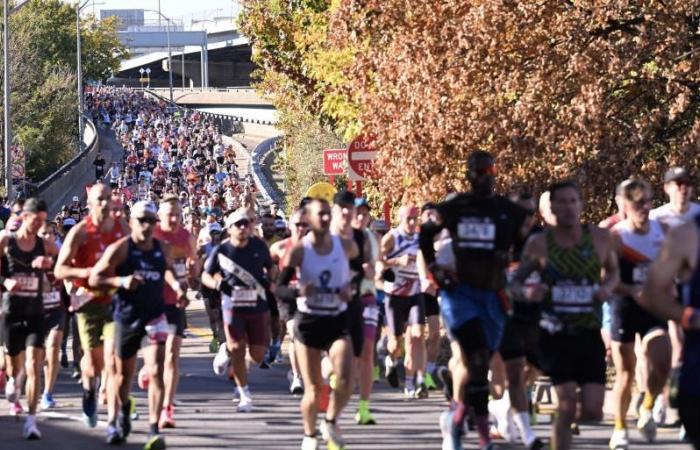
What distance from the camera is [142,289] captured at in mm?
13578

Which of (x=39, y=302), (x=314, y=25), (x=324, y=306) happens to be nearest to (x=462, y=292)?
(x=324, y=306)

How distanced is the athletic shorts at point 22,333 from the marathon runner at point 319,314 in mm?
3132

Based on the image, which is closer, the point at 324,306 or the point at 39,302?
the point at 324,306

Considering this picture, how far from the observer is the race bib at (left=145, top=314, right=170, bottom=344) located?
1361 cm

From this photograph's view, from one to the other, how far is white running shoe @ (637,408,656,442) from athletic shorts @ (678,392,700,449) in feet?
17.6

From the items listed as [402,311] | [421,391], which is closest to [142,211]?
[402,311]

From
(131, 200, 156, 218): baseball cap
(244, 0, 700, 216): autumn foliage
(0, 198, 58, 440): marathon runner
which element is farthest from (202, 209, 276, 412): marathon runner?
(244, 0, 700, 216): autumn foliage

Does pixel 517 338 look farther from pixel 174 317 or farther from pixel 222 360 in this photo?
pixel 222 360

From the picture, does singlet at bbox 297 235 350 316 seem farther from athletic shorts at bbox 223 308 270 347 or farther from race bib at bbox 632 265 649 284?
athletic shorts at bbox 223 308 270 347

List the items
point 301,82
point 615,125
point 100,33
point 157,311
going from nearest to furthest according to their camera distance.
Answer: point 157,311
point 615,125
point 301,82
point 100,33

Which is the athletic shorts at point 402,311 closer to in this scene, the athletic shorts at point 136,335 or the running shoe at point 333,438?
the athletic shorts at point 136,335

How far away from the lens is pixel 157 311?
44.7ft

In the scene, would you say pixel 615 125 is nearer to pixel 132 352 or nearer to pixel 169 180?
pixel 132 352

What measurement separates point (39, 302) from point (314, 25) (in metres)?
21.4
